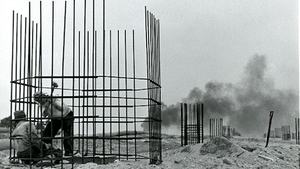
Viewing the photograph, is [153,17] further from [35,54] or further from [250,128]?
[250,128]

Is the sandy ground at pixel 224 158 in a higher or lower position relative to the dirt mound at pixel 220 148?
lower

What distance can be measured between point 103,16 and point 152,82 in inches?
80.6

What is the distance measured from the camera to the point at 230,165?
35.3 feet

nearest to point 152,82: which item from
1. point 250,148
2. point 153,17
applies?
point 153,17

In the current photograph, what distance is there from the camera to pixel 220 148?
12188mm

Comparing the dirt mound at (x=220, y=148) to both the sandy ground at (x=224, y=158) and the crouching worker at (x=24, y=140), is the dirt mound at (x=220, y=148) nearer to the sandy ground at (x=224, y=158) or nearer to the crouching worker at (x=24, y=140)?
the sandy ground at (x=224, y=158)

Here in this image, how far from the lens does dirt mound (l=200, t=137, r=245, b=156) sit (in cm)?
1195

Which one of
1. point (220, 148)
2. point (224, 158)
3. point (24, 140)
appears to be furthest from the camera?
point (220, 148)

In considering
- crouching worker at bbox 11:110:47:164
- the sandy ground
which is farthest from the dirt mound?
crouching worker at bbox 11:110:47:164

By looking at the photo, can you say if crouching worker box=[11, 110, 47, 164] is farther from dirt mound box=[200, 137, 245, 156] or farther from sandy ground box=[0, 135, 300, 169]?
dirt mound box=[200, 137, 245, 156]

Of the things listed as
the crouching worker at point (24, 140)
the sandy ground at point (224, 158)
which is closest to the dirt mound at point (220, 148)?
the sandy ground at point (224, 158)

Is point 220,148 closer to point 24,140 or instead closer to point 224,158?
point 224,158

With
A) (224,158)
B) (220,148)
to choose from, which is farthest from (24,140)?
(220,148)

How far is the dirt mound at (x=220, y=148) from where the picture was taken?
11.9 metres
